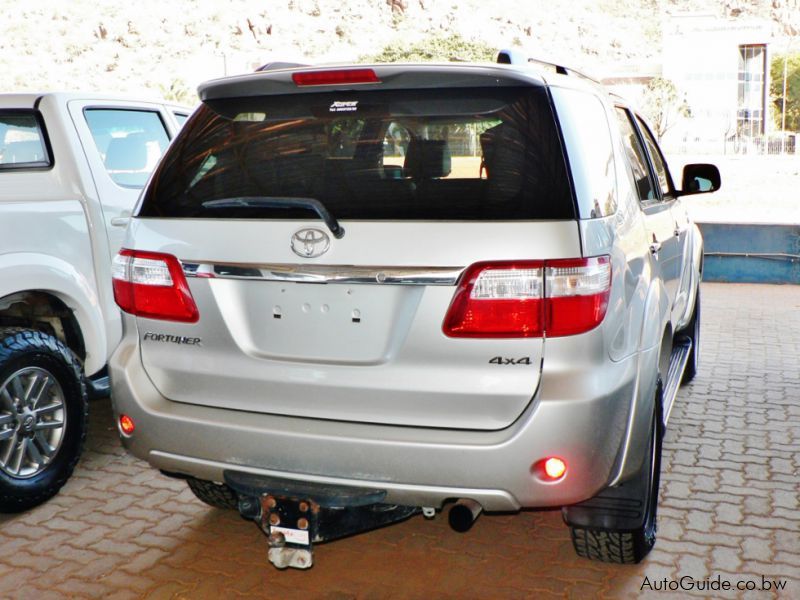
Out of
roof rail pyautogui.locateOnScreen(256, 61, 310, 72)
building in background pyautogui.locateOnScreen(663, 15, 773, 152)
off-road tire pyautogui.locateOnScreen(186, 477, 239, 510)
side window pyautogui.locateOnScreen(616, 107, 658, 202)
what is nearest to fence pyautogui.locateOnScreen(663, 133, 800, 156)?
building in background pyautogui.locateOnScreen(663, 15, 773, 152)

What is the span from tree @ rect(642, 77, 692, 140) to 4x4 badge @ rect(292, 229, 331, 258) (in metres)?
90.0

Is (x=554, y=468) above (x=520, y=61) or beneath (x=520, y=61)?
beneath

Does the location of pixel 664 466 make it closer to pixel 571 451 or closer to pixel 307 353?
pixel 571 451

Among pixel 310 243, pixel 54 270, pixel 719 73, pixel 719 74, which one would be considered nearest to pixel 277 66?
pixel 310 243

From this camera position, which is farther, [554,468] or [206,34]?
[206,34]

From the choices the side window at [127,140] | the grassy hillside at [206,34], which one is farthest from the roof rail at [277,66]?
the grassy hillside at [206,34]

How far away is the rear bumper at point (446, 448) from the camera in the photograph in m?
2.77

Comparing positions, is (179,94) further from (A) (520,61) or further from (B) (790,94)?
(A) (520,61)

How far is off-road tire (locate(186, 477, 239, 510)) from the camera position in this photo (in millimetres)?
4133

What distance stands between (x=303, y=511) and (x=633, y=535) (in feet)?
4.34

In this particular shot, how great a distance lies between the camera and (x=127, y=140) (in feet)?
17.9

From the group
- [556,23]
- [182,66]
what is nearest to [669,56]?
[182,66]

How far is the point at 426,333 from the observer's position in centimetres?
278

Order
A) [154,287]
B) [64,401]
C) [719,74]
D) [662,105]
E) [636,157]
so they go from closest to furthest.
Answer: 1. [154,287]
2. [636,157]
3. [64,401]
4. [662,105]
5. [719,74]
